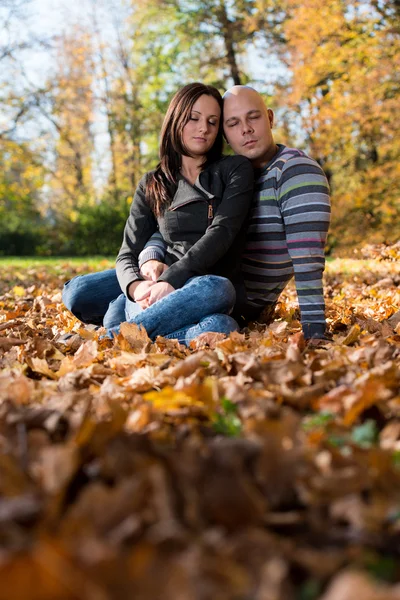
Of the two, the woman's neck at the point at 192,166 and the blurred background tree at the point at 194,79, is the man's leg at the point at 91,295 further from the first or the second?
the blurred background tree at the point at 194,79

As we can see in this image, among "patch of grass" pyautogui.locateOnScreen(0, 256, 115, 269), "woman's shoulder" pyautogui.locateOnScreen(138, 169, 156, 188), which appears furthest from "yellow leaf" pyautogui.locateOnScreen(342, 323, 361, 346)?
"patch of grass" pyautogui.locateOnScreen(0, 256, 115, 269)

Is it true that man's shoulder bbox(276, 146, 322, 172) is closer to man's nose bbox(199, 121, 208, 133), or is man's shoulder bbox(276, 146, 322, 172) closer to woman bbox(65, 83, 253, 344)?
woman bbox(65, 83, 253, 344)

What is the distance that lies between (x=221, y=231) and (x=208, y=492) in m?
2.14

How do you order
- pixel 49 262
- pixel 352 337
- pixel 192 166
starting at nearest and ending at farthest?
1. pixel 352 337
2. pixel 192 166
3. pixel 49 262

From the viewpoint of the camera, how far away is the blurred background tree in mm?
11836

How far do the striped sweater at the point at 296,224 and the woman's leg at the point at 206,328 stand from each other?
1.23 feet

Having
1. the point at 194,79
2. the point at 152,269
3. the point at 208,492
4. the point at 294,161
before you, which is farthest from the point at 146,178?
the point at 194,79

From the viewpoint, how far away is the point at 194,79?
62.1ft

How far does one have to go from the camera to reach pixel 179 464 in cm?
102

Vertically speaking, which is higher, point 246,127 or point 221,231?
point 246,127

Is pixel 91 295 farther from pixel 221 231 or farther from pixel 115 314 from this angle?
pixel 221 231

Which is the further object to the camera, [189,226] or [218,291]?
[189,226]

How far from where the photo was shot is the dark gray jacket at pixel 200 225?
117 inches

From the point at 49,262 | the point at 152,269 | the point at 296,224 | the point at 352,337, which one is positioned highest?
the point at 296,224
